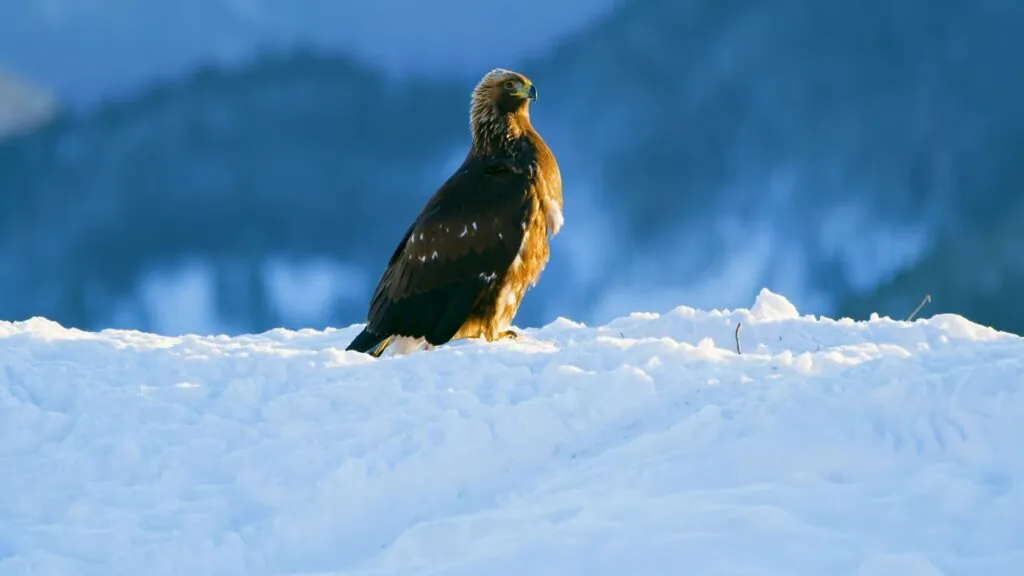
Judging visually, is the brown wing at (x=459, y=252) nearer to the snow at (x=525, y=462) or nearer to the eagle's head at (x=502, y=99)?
the eagle's head at (x=502, y=99)

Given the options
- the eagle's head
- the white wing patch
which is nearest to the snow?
the white wing patch

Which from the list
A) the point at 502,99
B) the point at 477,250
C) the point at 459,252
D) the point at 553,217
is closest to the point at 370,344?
the point at 459,252

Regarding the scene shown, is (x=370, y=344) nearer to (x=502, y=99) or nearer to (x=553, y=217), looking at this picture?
(x=553, y=217)

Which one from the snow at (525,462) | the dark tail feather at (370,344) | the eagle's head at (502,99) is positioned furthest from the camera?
the eagle's head at (502,99)

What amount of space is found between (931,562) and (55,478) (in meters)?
6.20

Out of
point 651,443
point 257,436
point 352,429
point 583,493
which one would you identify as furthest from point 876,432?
point 257,436

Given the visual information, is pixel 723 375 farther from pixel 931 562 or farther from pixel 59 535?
pixel 59 535

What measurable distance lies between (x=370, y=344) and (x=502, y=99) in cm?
316

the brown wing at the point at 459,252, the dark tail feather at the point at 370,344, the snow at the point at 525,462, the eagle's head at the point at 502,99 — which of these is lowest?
the snow at the point at 525,462

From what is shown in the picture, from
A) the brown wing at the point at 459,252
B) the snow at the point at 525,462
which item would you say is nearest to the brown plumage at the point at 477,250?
the brown wing at the point at 459,252

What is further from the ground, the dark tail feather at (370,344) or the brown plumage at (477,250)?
the brown plumage at (477,250)

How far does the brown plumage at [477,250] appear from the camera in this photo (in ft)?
36.9

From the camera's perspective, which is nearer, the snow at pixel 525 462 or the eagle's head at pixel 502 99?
the snow at pixel 525 462

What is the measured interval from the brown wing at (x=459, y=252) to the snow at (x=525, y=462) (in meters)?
1.40
